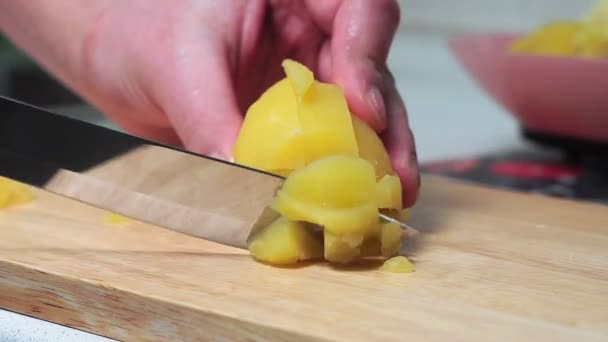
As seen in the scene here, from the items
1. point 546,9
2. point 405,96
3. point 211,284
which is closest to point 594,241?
point 211,284

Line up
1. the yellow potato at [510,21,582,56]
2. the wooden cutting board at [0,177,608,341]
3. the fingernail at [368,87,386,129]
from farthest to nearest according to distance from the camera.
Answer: the yellow potato at [510,21,582,56]
the fingernail at [368,87,386,129]
the wooden cutting board at [0,177,608,341]

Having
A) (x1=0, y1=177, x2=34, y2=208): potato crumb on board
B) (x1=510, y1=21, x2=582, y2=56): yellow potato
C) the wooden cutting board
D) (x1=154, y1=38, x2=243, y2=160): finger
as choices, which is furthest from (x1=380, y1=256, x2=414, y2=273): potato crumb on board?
(x1=510, y1=21, x2=582, y2=56): yellow potato

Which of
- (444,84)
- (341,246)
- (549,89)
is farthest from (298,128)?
(444,84)

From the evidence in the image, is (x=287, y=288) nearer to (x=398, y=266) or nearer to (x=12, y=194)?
(x=398, y=266)

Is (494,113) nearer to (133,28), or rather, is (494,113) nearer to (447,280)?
(133,28)

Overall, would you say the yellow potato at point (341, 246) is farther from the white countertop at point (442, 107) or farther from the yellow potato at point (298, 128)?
the white countertop at point (442, 107)

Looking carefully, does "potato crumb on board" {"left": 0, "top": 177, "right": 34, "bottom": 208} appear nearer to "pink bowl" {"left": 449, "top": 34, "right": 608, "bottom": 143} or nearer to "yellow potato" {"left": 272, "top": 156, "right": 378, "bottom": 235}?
"yellow potato" {"left": 272, "top": 156, "right": 378, "bottom": 235}

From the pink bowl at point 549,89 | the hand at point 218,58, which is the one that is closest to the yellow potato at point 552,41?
the pink bowl at point 549,89
